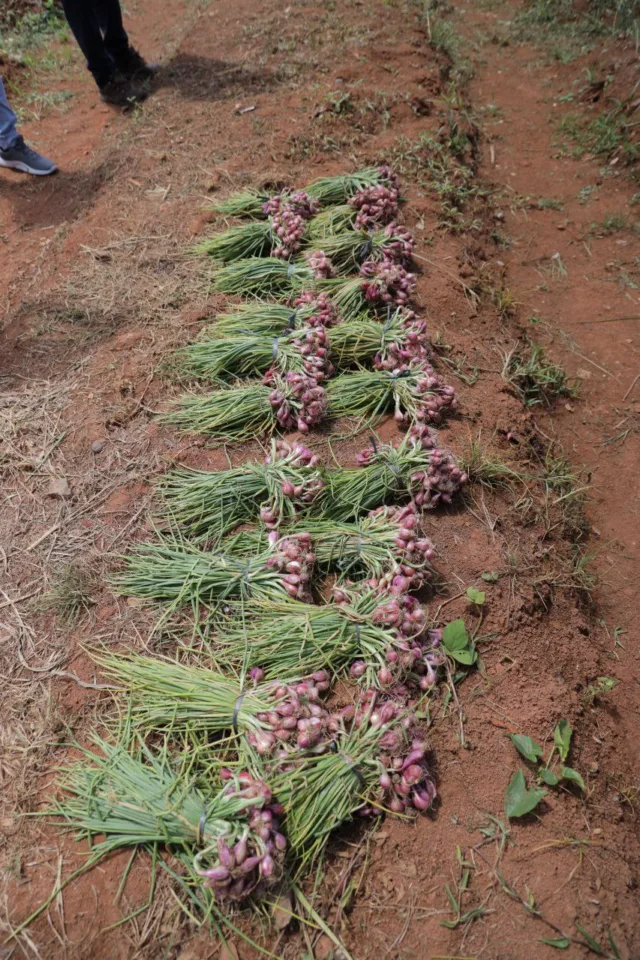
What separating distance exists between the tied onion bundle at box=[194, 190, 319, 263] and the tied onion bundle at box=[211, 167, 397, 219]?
14cm

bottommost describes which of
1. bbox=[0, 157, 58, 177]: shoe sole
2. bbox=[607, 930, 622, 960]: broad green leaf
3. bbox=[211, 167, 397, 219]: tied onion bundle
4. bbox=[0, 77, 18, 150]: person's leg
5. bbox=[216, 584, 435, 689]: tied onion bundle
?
bbox=[607, 930, 622, 960]: broad green leaf

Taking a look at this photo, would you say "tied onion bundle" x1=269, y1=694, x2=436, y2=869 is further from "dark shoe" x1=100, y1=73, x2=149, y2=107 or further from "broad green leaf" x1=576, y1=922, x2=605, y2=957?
"dark shoe" x1=100, y1=73, x2=149, y2=107

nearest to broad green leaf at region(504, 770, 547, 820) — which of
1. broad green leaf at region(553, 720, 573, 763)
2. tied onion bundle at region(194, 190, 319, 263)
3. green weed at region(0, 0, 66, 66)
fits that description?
broad green leaf at region(553, 720, 573, 763)

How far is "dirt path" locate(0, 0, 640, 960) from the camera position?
175 centimetres

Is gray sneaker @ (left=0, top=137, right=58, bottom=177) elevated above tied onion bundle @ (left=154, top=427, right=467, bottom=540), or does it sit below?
above

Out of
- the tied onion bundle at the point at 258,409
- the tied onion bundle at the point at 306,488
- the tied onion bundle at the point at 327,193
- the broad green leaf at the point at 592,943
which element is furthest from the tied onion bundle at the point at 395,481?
the tied onion bundle at the point at 327,193

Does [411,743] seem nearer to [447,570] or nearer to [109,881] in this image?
[447,570]

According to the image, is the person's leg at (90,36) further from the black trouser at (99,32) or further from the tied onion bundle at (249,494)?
the tied onion bundle at (249,494)

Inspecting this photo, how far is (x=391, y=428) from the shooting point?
301cm

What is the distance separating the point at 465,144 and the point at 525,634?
15.1ft

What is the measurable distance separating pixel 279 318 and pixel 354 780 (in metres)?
2.47

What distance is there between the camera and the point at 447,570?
2465 millimetres

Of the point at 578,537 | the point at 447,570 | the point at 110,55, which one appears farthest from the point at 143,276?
the point at 110,55

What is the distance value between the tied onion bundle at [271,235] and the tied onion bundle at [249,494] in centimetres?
185
